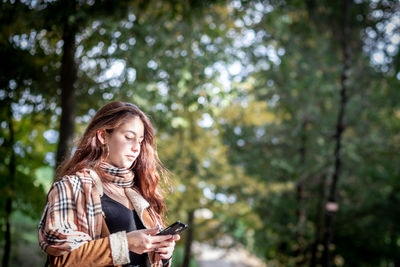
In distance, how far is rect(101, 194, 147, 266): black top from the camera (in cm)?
190

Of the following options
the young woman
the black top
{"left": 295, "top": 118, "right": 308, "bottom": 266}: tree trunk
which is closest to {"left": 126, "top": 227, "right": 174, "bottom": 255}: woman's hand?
the young woman

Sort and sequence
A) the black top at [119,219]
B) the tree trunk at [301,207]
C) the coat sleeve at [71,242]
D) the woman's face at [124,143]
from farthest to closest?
the tree trunk at [301,207]
the woman's face at [124,143]
the black top at [119,219]
the coat sleeve at [71,242]

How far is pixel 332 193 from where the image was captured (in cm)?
800

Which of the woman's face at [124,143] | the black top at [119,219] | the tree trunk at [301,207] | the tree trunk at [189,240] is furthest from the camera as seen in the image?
the tree trunk at [301,207]

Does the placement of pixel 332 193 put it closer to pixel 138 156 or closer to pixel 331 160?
pixel 331 160

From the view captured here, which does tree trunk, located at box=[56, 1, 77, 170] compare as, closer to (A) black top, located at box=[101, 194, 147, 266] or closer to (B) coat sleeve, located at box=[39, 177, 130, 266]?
(A) black top, located at box=[101, 194, 147, 266]

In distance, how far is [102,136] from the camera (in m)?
2.11

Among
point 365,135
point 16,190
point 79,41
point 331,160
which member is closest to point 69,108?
point 79,41

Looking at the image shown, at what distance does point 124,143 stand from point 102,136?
0.46ft

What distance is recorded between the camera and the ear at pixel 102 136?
2.10m

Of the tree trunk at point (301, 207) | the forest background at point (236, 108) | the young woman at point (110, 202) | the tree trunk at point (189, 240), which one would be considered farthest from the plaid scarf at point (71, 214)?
the tree trunk at point (301, 207)

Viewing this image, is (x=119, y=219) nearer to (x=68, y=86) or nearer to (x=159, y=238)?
(x=159, y=238)

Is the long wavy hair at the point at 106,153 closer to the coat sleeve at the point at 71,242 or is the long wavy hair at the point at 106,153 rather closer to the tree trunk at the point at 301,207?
the coat sleeve at the point at 71,242

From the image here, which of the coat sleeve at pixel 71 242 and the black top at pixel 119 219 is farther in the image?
the black top at pixel 119 219
